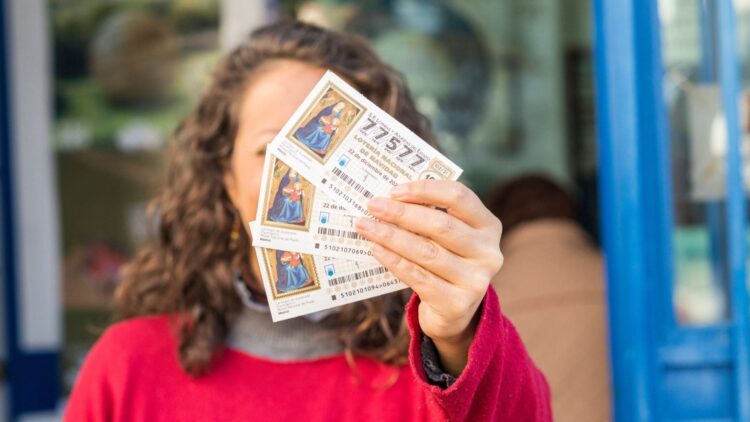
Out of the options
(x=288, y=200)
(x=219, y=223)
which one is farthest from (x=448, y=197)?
(x=219, y=223)

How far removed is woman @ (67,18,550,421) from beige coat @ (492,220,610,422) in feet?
3.94

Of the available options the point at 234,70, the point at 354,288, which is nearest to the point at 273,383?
the point at 354,288

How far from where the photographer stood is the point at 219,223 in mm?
1845

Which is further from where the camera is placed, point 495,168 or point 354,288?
point 495,168

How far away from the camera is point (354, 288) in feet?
4.38

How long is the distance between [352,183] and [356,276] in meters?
0.15

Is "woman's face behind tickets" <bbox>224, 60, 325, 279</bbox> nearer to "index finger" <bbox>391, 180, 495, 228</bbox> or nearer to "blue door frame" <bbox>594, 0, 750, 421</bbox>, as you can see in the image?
"index finger" <bbox>391, 180, 495, 228</bbox>

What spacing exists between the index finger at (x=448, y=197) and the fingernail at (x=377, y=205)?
2 centimetres

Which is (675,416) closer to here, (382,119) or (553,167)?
(382,119)

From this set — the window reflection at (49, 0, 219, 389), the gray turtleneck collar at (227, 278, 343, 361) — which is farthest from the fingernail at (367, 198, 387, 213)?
the window reflection at (49, 0, 219, 389)

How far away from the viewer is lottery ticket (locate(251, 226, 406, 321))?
1.33m

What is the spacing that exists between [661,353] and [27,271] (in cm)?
250

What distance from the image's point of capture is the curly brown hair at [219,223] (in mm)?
1684

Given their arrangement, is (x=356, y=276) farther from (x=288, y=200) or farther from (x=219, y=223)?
(x=219, y=223)
